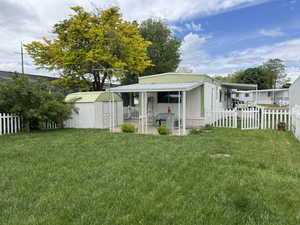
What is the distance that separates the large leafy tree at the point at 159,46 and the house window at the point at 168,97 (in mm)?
9937

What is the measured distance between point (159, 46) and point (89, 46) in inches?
340

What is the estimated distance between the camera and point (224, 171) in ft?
13.2

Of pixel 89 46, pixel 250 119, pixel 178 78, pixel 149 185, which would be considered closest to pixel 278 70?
pixel 250 119

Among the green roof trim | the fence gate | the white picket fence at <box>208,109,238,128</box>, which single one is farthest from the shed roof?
the fence gate

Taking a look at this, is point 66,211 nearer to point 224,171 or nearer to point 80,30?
point 224,171

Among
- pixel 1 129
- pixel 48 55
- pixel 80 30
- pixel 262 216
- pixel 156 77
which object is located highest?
pixel 80 30

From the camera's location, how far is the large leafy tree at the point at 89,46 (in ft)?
47.3

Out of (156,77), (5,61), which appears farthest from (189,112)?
(5,61)

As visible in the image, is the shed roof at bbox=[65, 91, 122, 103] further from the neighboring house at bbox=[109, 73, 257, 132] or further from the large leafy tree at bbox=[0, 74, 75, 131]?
the large leafy tree at bbox=[0, 74, 75, 131]

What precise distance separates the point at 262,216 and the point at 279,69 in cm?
5173

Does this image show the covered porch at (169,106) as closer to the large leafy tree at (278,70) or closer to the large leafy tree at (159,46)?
the large leafy tree at (159,46)

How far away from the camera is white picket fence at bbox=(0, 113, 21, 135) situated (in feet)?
27.7

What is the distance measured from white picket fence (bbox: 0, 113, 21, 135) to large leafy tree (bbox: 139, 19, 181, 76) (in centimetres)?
1440

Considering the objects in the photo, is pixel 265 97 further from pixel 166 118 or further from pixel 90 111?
pixel 90 111
